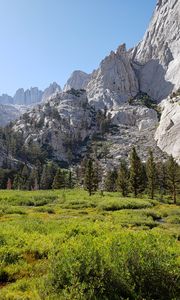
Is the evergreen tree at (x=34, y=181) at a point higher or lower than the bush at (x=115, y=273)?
higher

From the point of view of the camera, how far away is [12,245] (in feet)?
54.6

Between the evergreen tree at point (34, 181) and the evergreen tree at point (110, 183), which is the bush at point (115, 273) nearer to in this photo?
the evergreen tree at point (110, 183)

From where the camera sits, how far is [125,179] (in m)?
89.8

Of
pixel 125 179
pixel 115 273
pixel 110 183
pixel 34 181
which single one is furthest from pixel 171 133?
pixel 115 273

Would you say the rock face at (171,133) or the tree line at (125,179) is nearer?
the tree line at (125,179)

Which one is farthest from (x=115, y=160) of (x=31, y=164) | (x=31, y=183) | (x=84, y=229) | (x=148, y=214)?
(x=84, y=229)

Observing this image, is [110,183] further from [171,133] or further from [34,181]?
[171,133]

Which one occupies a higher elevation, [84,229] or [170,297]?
[84,229]

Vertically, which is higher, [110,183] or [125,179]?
[110,183]

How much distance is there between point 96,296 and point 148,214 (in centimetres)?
3163

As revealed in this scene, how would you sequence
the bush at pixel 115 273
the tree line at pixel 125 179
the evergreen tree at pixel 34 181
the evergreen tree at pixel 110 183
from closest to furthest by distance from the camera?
the bush at pixel 115 273
the tree line at pixel 125 179
the evergreen tree at pixel 110 183
the evergreen tree at pixel 34 181

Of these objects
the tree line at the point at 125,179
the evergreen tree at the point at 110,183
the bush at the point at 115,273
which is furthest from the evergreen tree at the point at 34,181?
the bush at the point at 115,273

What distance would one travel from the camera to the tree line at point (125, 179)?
286 ft

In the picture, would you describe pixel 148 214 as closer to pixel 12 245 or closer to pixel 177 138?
pixel 12 245
